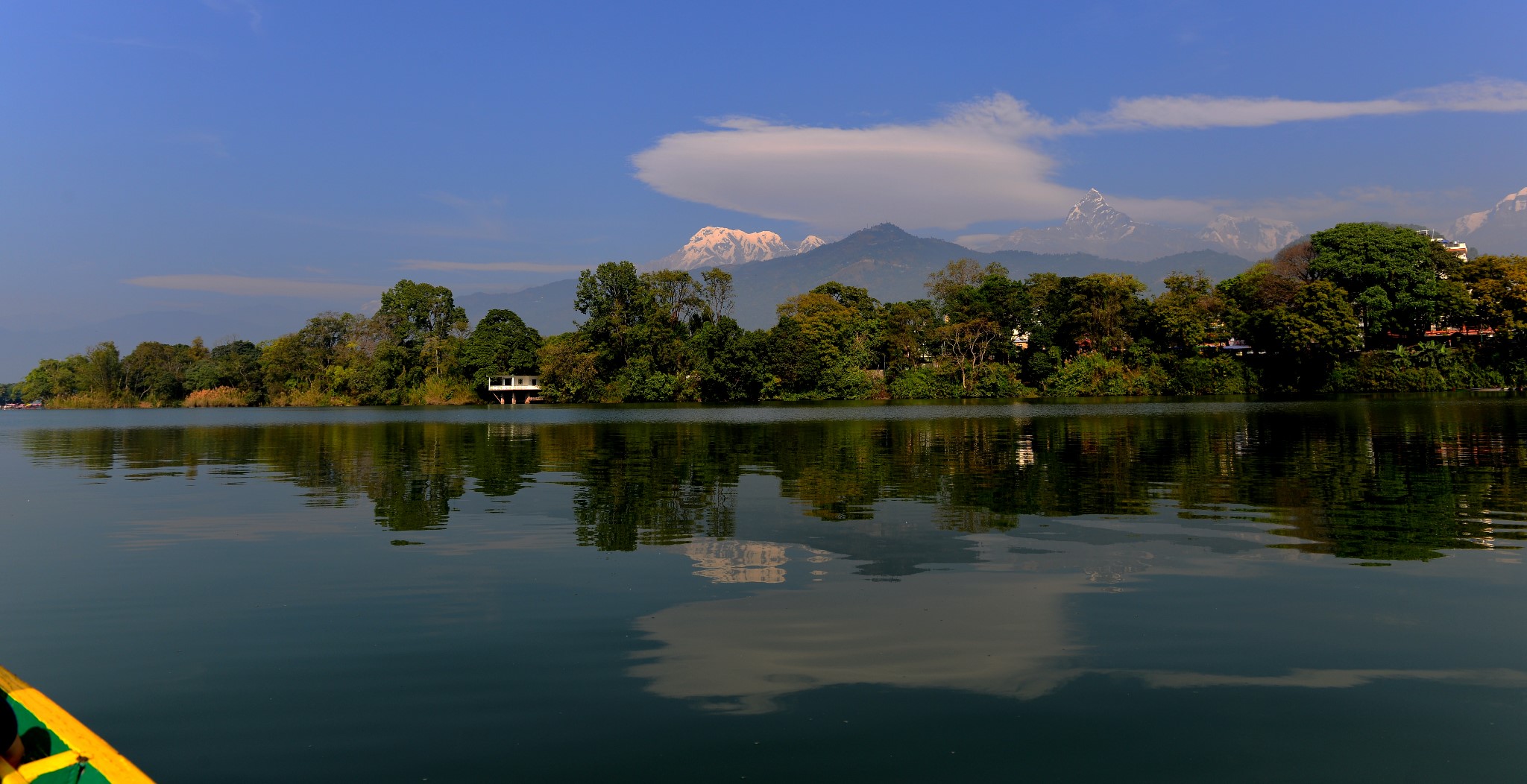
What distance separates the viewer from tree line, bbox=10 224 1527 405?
2746 inches

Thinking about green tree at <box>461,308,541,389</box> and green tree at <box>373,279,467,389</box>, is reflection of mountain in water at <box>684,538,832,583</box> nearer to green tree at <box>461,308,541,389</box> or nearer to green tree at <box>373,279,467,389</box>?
green tree at <box>461,308,541,389</box>

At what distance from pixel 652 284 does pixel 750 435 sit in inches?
2648

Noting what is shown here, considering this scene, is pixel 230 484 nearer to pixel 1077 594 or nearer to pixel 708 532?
pixel 708 532

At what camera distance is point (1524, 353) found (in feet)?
223

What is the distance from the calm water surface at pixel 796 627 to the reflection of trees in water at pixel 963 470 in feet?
0.59

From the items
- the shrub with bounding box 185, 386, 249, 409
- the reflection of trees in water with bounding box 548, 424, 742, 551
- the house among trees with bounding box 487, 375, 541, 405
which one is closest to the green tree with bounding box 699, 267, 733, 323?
the house among trees with bounding box 487, 375, 541, 405

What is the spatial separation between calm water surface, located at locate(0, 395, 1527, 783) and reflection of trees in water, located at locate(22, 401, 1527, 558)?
0.59ft

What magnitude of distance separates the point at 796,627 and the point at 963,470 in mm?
13915

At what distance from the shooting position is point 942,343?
91312 mm

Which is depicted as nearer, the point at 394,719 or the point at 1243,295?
the point at 394,719

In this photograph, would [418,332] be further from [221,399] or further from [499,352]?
[221,399]

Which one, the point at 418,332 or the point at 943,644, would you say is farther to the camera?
the point at 418,332

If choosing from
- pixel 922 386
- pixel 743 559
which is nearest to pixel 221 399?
pixel 922 386

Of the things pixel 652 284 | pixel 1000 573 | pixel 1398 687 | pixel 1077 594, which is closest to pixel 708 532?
pixel 1000 573
